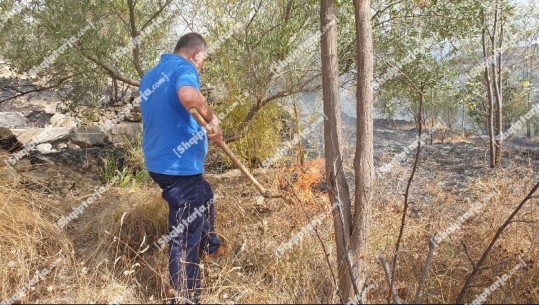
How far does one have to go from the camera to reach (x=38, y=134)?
9305mm

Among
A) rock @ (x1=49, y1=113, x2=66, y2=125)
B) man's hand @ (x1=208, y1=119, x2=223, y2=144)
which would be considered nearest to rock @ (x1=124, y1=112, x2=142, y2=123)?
rock @ (x1=49, y1=113, x2=66, y2=125)

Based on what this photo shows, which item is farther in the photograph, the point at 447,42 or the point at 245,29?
the point at 245,29

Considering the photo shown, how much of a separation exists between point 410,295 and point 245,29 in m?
3.58

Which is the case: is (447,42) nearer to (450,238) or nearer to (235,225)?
(450,238)

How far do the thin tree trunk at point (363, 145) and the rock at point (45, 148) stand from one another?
25.3ft

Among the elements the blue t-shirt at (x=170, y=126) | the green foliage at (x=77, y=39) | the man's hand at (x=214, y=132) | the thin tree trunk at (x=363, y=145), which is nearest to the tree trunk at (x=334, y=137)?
the thin tree trunk at (x=363, y=145)

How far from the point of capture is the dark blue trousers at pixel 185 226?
8.89 ft

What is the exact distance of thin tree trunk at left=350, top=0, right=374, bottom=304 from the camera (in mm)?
2494

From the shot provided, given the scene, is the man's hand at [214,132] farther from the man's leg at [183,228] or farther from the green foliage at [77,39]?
the green foliage at [77,39]

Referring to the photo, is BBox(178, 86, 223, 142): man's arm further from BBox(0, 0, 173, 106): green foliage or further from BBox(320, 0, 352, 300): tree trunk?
BBox(0, 0, 173, 106): green foliage

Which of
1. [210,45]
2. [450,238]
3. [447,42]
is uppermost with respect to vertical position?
[210,45]

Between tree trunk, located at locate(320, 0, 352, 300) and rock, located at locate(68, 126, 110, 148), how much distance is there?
785 cm

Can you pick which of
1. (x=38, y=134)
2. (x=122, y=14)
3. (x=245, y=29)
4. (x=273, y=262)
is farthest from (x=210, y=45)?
(x=38, y=134)

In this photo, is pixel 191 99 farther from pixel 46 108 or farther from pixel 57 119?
pixel 46 108
